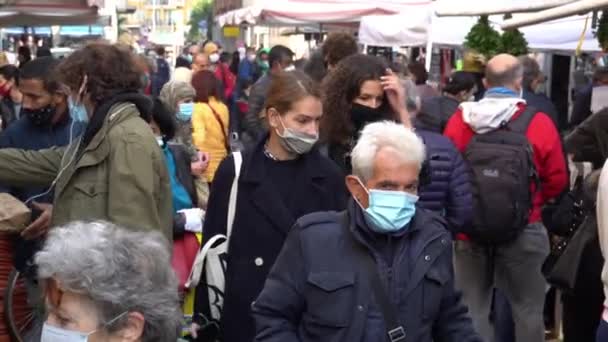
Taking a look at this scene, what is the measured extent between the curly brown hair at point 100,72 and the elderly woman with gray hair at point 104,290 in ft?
5.97

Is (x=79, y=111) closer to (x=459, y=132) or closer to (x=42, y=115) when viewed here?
(x=42, y=115)

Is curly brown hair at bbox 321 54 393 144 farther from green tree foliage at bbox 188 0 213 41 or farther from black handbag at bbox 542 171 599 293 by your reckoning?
green tree foliage at bbox 188 0 213 41

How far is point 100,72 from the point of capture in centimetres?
535

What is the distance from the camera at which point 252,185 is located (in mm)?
5340

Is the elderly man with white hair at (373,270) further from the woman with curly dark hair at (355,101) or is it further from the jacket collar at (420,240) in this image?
the woman with curly dark hair at (355,101)

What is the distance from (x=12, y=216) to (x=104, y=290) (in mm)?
2391

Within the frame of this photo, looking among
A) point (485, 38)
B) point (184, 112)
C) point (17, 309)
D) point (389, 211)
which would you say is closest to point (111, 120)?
point (17, 309)

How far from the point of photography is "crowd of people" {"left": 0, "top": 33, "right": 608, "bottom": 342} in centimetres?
366

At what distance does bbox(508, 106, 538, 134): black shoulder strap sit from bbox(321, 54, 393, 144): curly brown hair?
4.73 feet

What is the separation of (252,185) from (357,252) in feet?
4.31

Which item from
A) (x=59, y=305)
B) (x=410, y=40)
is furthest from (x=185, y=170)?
(x=410, y=40)

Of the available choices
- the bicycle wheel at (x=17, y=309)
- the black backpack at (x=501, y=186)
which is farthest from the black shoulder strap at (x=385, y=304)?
the black backpack at (x=501, y=186)

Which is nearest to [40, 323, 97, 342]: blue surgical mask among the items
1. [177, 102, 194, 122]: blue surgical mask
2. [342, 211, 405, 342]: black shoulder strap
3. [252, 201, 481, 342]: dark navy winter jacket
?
[252, 201, 481, 342]: dark navy winter jacket

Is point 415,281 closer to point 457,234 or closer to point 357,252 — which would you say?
point 357,252
